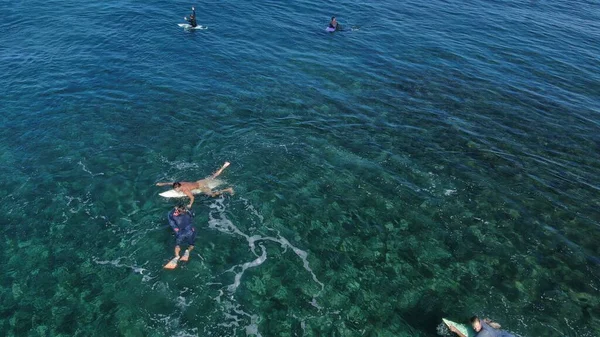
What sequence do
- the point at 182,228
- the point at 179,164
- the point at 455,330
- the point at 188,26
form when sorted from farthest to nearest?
1. the point at 188,26
2. the point at 179,164
3. the point at 182,228
4. the point at 455,330

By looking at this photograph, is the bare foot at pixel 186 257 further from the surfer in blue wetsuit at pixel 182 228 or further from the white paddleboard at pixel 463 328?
the white paddleboard at pixel 463 328

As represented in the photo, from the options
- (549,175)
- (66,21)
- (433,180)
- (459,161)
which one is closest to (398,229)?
(433,180)

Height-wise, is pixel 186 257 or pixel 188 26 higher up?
pixel 188 26

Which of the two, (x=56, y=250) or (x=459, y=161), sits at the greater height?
(x=459, y=161)

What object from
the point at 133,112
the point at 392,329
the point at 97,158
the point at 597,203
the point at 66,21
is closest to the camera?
the point at 392,329

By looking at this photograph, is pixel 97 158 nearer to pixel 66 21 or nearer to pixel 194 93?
pixel 194 93

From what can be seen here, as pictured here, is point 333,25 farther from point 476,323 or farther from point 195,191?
point 476,323

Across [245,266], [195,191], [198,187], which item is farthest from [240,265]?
[198,187]

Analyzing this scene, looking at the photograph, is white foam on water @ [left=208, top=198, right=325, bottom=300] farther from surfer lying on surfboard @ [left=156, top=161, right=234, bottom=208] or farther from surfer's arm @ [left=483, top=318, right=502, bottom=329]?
surfer's arm @ [left=483, top=318, right=502, bottom=329]
